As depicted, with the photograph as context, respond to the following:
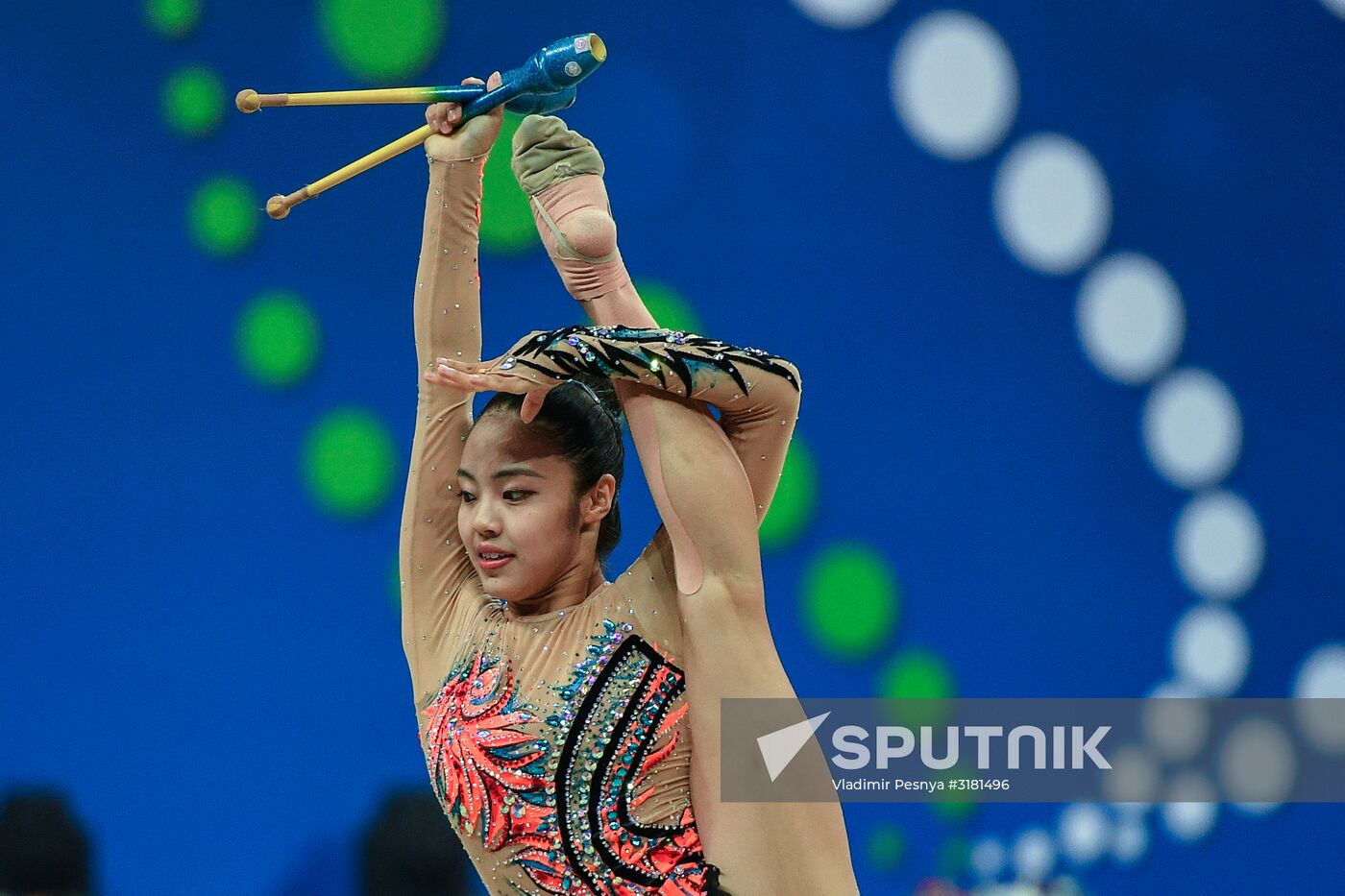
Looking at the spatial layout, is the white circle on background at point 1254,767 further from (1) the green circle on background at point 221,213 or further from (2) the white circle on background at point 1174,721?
(1) the green circle on background at point 221,213

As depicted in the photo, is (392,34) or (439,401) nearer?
(439,401)

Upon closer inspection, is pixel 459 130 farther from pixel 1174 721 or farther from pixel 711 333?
pixel 1174 721

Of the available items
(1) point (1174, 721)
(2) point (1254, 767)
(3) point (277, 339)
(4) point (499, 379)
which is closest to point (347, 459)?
(3) point (277, 339)

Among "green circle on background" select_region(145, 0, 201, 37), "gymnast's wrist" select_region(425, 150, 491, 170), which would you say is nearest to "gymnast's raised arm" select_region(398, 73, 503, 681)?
"gymnast's wrist" select_region(425, 150, 491, 170)

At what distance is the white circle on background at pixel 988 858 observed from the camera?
264 cm

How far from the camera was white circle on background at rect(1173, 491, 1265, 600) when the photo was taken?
8.99 feet

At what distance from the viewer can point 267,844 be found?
2.46m

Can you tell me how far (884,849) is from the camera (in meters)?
2.62

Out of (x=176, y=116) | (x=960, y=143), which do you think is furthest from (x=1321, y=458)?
(x=176, y=116)

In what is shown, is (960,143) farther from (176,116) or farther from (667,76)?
(176,116)

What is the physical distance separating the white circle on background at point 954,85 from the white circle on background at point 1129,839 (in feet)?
3.86

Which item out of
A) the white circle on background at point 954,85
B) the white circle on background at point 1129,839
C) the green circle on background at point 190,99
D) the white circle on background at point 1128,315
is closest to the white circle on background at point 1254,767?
the white circle on background at point 1129,839

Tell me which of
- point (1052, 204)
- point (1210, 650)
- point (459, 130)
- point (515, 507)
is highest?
point (1052, 204)

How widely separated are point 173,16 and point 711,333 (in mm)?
982
